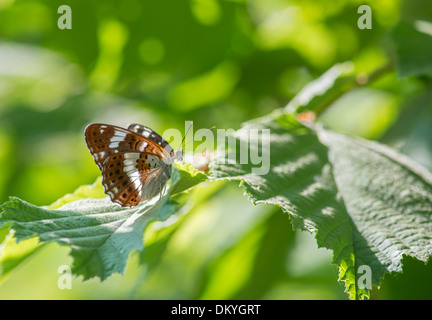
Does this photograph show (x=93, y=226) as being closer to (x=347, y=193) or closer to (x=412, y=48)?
(x=347, y=193)

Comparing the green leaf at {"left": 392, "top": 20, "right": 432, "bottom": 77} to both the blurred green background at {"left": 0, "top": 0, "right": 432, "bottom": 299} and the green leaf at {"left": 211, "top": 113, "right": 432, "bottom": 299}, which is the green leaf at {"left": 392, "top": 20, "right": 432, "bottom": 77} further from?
the green leaf at {"left": 211, "top": 113, "right": 432, "bottom": 299}

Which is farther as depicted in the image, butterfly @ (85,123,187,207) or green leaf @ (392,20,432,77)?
green leaf @ (392,20,432,77)

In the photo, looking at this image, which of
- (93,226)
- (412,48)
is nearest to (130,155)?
(93,226)

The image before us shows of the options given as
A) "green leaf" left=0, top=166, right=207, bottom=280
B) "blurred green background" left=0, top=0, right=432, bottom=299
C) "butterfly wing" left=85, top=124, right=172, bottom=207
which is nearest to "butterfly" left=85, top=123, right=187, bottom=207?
"butterfly wing" left=85, top=124, right=172, bottom=207

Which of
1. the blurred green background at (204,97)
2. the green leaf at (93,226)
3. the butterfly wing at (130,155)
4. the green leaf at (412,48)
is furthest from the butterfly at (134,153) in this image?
the green leaf at (412,48)

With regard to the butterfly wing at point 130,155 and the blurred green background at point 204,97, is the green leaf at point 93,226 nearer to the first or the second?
the butterfly wing at point 130,155

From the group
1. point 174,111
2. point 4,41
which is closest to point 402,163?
point 174,111
